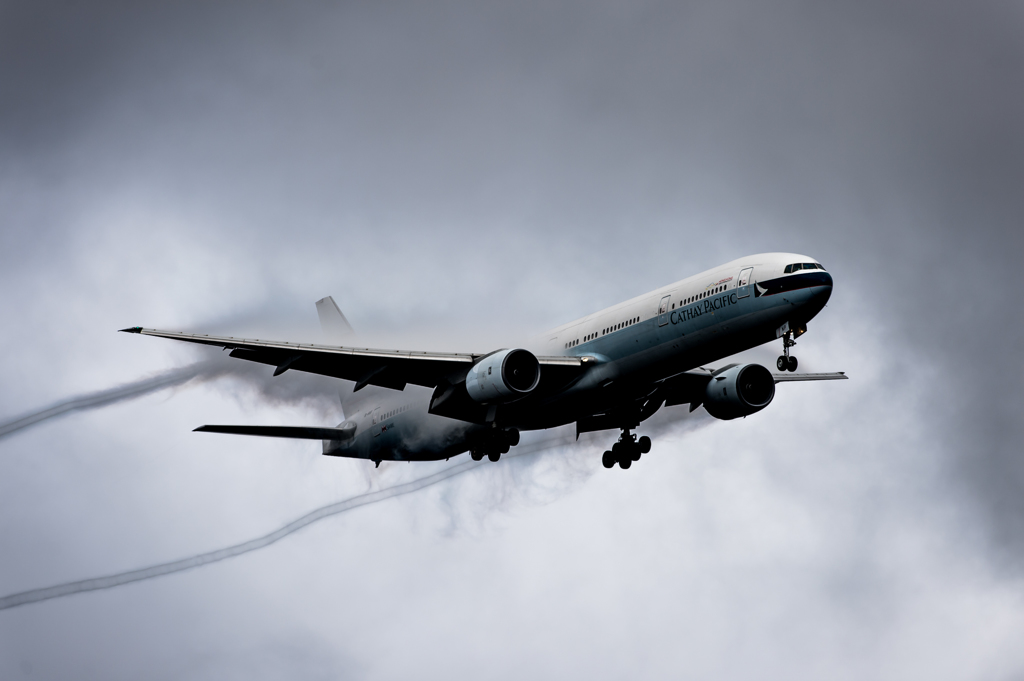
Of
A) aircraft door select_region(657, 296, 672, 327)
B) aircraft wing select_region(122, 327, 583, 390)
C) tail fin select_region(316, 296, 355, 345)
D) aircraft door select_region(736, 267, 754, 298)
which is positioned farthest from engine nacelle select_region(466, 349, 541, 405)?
tail fin select_region(316, 296, 355, 345)

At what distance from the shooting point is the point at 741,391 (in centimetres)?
4259

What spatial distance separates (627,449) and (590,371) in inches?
326

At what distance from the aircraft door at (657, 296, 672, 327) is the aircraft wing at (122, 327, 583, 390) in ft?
11.8

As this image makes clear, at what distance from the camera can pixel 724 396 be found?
42.8 m

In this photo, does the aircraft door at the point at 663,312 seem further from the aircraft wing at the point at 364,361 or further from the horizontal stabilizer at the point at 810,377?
the horizontal stabilizer at the point at 810,377

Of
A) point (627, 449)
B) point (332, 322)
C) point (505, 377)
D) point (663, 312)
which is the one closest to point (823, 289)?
point (663, 312)

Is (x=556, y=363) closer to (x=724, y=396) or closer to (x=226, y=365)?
(x=724, y=396)

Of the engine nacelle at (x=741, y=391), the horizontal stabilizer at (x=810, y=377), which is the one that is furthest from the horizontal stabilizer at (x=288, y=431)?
the horizontal stabilizer at (x=810, y=377)

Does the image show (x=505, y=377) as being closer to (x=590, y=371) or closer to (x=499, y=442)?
(x=590, y=371)

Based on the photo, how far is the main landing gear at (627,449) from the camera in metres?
45.4

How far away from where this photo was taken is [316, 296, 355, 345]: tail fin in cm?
5497

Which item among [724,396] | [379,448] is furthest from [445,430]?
[724,396]

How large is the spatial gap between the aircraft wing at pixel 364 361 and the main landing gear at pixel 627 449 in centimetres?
808

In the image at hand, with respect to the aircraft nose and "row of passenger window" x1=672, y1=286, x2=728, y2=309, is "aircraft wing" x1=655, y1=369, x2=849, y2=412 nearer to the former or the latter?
"row of passenger window" x1=672, y1=286, x2=728, y2=309
